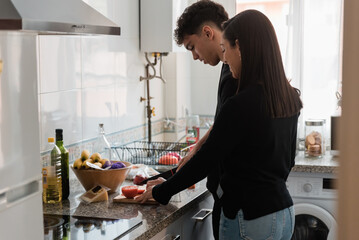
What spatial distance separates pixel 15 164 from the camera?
1190 mm

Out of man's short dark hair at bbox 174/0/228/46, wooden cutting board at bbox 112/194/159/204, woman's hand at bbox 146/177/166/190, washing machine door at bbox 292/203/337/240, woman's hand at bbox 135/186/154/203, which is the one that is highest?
man's short dark hair at bbox 174/0/228/46

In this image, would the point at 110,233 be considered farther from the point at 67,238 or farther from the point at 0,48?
the point at 0,48

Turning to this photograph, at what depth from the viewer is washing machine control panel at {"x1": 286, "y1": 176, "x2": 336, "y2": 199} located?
322 centimetres

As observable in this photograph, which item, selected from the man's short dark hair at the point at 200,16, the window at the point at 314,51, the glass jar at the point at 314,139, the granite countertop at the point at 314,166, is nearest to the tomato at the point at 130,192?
the man's short dark hair at the point at 200,16

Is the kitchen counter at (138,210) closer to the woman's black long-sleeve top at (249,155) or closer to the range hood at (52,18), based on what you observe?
the woman's black long-sleeve top at (249,155)

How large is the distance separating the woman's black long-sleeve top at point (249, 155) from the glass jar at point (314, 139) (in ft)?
5.35

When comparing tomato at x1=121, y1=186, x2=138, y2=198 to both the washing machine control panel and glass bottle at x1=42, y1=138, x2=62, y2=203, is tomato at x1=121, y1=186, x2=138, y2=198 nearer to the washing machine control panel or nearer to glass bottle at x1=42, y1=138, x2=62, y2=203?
glass bottle at x1=42, y1=138, x2=62, y2=203

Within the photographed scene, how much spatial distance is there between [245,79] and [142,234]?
628mm

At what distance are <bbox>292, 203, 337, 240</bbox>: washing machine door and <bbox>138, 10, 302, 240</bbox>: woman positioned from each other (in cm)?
148

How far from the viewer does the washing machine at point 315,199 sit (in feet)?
10.6

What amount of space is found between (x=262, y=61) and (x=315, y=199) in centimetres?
180

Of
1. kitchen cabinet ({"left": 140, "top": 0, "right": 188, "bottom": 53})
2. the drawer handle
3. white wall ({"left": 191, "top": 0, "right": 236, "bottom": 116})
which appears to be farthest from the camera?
white wall ({"left": 191, "top": 0, "right": 236, "bottom": 116})

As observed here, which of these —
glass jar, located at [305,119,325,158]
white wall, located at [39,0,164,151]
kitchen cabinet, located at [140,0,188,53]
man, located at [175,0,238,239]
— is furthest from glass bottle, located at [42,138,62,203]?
glass jar, located at [305,119,325,158]

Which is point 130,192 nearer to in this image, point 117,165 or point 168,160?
point 117,165
